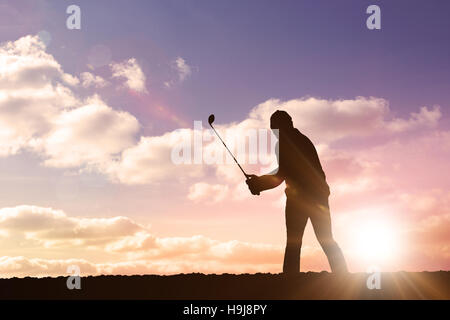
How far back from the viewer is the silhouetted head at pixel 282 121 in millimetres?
13289

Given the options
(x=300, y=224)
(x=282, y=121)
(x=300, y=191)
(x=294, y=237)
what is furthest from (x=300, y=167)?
(x=294, y=237)

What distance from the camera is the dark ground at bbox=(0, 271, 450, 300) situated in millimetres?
10484

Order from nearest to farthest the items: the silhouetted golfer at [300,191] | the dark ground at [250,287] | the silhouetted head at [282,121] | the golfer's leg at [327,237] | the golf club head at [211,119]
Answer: the dark ground at [250,287] → the golfer's leg at [327,237] → the silhouetted golfer at [300,191] → the silhouetted head at [282,121] → the golf club head at [211,119]

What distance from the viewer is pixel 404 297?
1018 cm

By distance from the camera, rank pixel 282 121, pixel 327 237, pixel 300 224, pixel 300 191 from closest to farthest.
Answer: pixel 327 237 → pixel 300 224 → pixel 300 191 → pixel 282 121

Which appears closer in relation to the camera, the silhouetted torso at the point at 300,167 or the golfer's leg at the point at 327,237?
the golfer's leg at the point at 327,237

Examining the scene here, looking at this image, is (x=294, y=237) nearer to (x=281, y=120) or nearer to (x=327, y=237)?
(x=327, y=237)

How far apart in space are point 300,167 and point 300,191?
1.65 ft

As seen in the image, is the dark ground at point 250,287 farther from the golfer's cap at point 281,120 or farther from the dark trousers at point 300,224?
the golfer's cap at point 281,120

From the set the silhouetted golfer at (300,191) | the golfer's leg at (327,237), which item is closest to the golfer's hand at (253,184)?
the silhouetted golfer at (300,191)

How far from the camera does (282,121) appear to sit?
523 inches

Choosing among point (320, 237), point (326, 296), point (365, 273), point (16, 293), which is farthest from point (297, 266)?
point (16, 293)

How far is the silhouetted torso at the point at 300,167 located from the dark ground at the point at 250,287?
5.73 ft

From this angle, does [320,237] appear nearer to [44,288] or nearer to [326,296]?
[326,296]
